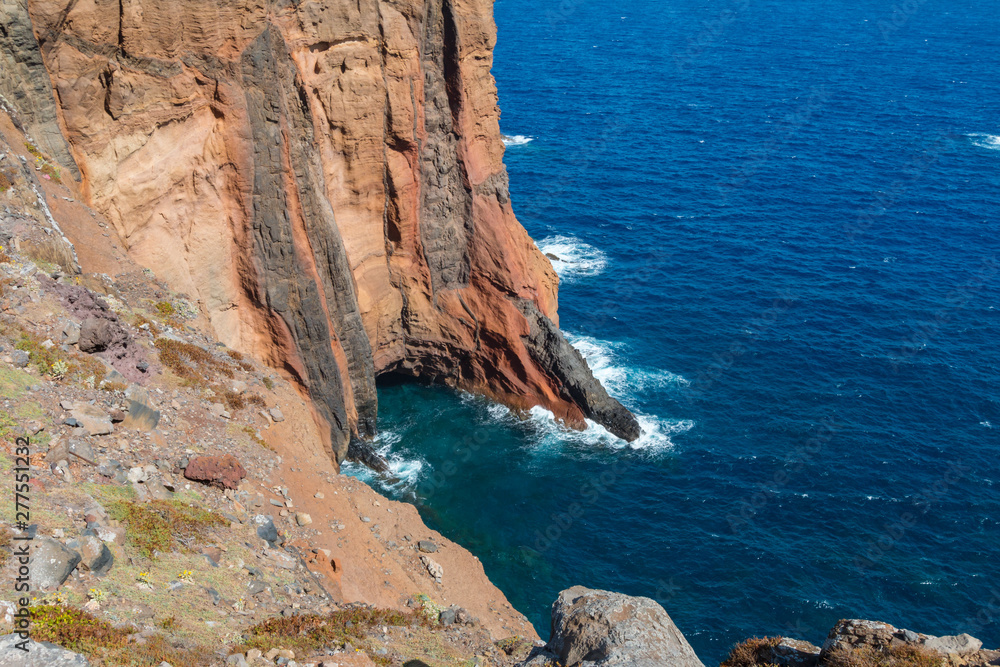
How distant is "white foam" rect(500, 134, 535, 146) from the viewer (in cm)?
11100

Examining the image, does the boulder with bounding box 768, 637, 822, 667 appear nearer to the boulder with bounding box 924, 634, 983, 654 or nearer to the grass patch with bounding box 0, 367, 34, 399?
the boulder with bounding box 924, 634, 983, 654

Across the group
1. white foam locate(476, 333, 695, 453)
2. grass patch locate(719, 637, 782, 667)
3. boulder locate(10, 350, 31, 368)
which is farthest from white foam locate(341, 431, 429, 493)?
grass patch locate(719, 637, 782, 667)

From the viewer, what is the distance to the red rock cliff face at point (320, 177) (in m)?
37.8

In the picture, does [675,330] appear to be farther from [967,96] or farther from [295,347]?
[967,96]

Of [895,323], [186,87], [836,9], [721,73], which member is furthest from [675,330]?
[836,9]

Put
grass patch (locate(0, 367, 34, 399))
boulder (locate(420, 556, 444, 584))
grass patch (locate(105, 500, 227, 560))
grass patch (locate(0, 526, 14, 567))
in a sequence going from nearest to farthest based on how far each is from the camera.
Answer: grass patch (locate(0, 526, 14, 567)) < grass patch (locate(105, 500, 227, 560)) < grass patch (locate(0, 367, 34, 399)) < boulder (locate(420, 556, 444, 584))

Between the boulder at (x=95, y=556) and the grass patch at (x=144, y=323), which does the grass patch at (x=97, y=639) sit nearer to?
the boulder at (x=95, y=556)

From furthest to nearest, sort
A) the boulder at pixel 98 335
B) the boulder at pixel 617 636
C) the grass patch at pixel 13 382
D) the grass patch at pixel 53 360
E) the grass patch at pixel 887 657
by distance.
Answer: the boulder at pixel 98 335 → the grass patch at pixel 53 360 → the grass patch at pixel 13 382 → the boulder at pixel 617 636 → the grass patch at pixel 887 657

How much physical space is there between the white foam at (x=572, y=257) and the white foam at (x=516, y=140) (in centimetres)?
2815

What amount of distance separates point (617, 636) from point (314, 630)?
8.31 metres

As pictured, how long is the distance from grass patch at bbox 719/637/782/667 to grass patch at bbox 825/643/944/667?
196 centimetres

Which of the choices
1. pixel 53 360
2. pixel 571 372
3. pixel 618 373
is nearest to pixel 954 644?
pixel 53 360

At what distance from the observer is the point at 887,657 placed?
19.7m

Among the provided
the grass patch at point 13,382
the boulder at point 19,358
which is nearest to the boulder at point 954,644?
the grass patch at point 13,382
